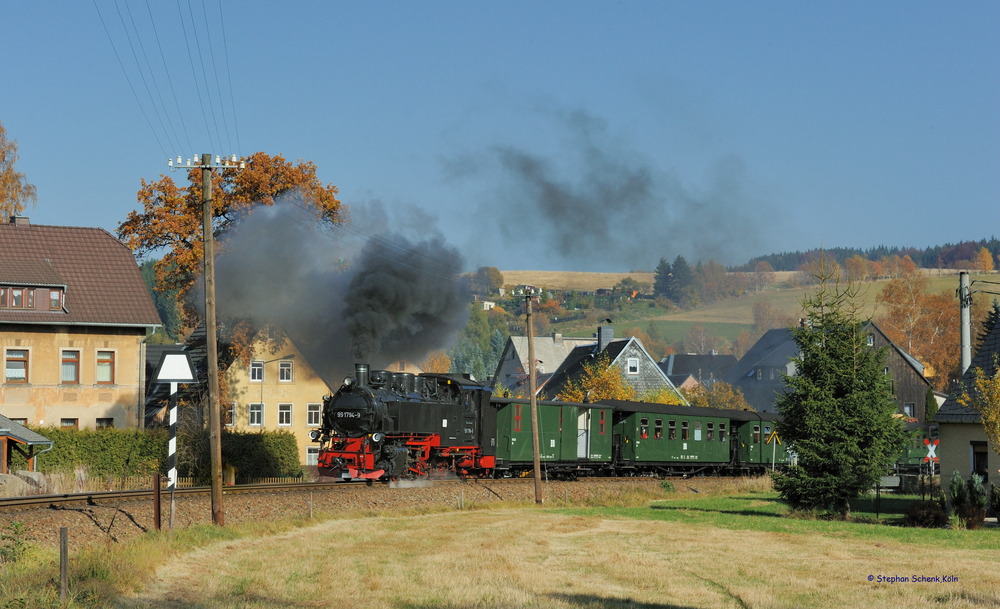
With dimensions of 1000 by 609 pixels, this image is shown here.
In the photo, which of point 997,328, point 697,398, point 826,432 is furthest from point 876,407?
point 697,398

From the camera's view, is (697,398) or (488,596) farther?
(697,398)

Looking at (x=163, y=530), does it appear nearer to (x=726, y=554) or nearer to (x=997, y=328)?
(x=726, y=554)

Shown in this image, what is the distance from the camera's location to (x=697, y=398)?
9575cm

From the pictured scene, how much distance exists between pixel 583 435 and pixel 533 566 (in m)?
21.9

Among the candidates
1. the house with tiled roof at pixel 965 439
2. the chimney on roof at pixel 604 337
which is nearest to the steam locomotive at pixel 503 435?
the house with tiled roof at pixel 965 439

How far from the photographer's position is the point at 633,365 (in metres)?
88.2

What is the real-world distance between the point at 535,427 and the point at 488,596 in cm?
1965

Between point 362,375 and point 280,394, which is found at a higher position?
point 362,375

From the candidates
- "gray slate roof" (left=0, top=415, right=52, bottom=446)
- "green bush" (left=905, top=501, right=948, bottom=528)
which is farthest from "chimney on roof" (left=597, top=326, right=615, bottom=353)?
"gray slate roof" (left=0, top=415, right=52, bottom=446)

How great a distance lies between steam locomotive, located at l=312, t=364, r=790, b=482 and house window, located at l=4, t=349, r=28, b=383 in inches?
589

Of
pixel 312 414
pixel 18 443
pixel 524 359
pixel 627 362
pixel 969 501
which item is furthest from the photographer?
pixel 524 359

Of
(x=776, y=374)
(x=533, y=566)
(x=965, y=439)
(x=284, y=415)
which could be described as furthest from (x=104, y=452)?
(x=776, y=374)

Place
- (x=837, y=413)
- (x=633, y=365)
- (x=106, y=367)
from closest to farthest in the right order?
(x=837, y=413), (x=106, y=367), (x=633, y=365)

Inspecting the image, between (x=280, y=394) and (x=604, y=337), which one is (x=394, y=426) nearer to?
(x=280, y=394)
